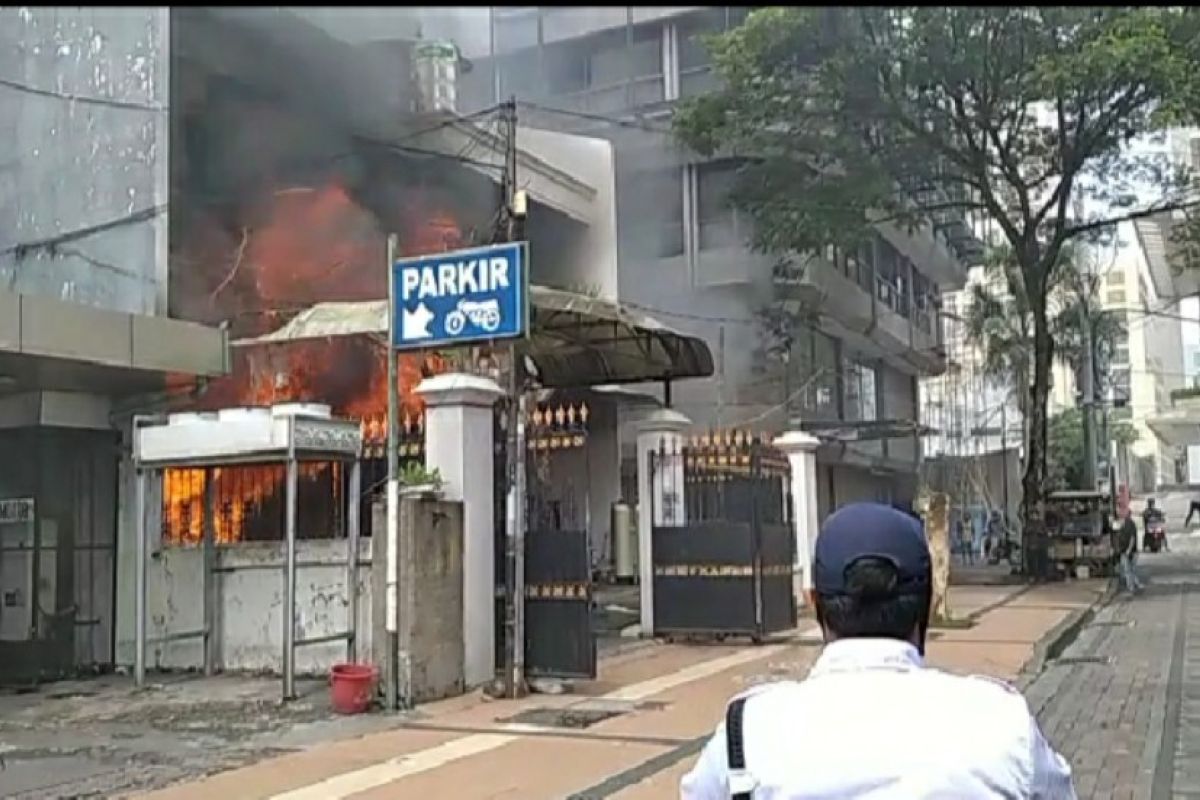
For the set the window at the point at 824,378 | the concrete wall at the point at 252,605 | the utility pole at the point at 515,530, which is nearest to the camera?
the utility pole at the point at 515,530

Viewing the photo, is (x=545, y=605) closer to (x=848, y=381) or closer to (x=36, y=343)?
(x=36, y=343)

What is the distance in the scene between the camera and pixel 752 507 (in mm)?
14844

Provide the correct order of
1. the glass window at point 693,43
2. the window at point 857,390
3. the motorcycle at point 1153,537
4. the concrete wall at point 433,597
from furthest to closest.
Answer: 1. the motorcycle at point 1153,537
2. the window at point 857,390
3. the glass window at point 693,43
4. the concrete wall at point 433,597

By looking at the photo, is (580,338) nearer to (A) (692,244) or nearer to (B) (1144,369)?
(A) (692,244)

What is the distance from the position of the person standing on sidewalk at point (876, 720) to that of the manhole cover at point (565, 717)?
7737 mm

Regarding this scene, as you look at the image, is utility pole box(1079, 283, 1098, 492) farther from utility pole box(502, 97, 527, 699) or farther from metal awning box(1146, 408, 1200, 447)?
utility pole box(502, 97, 527, 699)

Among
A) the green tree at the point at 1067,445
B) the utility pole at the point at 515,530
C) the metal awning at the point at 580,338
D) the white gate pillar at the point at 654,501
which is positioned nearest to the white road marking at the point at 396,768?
the utility pole at the point at 515,530

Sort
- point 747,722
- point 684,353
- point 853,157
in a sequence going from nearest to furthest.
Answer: point 747,722
point 684,353
point 853,157

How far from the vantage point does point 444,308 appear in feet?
34.5

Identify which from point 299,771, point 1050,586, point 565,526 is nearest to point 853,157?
point 1050,586

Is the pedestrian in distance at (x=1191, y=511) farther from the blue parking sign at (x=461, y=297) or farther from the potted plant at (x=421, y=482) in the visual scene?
the blue parking sign at (x=461, y=297)

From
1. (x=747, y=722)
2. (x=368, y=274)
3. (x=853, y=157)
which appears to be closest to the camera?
(x=747, y=722)

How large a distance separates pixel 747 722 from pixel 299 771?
671 centimetres

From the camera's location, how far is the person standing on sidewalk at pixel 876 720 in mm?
1817
